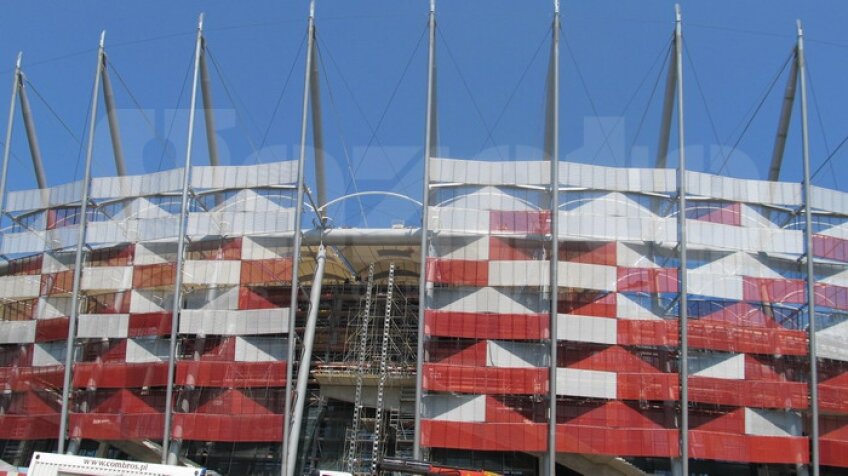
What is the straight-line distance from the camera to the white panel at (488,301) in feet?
165

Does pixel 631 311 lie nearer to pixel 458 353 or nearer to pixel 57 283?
pixel 458 353

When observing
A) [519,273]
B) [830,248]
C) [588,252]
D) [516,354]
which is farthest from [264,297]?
[830,248]

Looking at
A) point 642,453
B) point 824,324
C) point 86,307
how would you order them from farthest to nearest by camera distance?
point 86,307 < point 824,324 < point 642,453

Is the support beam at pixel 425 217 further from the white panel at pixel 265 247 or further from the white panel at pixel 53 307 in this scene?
the white panel at pixel 53 307

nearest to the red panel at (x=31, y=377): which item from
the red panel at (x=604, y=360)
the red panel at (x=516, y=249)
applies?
the red panel at (x=516, y=249)

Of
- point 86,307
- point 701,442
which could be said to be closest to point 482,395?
point 701,442

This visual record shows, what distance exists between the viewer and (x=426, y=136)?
52.3 m

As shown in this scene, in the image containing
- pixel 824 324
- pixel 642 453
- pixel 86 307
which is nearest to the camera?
pixel 642 453

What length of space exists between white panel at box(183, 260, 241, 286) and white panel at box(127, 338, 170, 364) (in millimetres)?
4001

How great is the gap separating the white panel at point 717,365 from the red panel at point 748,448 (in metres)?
3.19

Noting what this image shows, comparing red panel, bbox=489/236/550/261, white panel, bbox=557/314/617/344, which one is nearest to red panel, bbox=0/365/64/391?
red panel, bbox=489/236/550/261

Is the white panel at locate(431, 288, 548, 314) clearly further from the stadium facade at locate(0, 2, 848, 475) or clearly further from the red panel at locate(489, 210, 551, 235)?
the red panel at locate(489, 210, 551, 235)

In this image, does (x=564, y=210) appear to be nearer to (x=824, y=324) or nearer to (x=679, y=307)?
(x=679, y=307)

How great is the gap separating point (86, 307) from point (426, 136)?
24.3 metres
